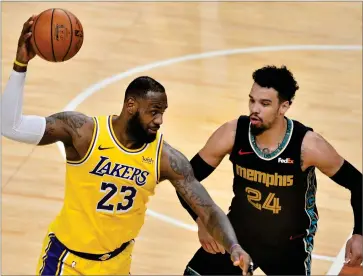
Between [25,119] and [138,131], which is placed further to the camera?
[138,131]

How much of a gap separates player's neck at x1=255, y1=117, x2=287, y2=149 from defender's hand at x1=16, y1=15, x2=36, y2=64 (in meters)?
1.88

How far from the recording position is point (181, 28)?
15.0 metres

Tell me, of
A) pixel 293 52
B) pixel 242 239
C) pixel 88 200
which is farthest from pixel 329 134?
pixel 88 200

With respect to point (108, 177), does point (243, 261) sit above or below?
below

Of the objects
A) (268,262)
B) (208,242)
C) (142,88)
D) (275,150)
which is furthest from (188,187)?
(268,262)

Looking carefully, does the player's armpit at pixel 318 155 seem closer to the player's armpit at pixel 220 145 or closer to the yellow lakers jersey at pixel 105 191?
the player's armpit at pixel 220 145

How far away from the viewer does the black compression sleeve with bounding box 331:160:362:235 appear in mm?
7117

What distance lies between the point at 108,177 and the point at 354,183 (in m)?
1.94

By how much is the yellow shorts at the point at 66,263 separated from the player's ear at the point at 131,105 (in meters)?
1.08

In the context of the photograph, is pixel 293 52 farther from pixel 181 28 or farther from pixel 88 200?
pixel 88 200

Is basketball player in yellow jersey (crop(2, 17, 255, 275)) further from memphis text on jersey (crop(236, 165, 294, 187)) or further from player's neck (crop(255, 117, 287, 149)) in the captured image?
player's neck (crop(255, 117, 287, 149))

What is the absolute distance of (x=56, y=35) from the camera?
6.55 m

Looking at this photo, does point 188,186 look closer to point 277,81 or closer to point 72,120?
point 72,120

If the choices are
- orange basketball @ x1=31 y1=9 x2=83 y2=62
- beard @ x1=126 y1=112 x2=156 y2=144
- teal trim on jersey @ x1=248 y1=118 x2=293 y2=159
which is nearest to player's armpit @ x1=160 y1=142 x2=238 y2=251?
beard @ x1=126 y1=112 x2=156 y2=144
